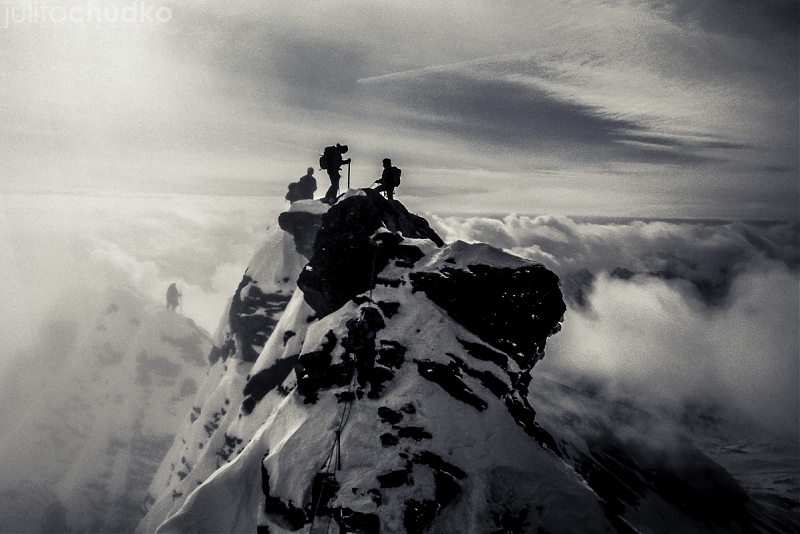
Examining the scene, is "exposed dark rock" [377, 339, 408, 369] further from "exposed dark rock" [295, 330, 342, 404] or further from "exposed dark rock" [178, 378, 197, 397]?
"exposed dark rock" [178, 378, 197, 397]

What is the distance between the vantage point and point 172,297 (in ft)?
508

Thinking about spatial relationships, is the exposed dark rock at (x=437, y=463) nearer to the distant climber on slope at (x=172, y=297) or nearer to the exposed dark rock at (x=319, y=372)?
the exposed dark rock at (x=319, y=372)

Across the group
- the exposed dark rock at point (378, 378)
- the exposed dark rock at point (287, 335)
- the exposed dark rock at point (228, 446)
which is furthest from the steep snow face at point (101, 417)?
the exposed dark rock at point (378, 378)

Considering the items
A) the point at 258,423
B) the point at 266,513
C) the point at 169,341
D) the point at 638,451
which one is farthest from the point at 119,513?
the point at 638,451

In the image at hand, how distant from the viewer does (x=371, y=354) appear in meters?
25.8

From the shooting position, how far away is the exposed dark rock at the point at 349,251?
102 ft

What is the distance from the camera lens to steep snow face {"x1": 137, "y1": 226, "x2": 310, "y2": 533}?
69.5m

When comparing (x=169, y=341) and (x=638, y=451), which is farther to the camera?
(x=169, y=341)

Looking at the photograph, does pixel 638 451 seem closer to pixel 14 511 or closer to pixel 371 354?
pixel 371 354

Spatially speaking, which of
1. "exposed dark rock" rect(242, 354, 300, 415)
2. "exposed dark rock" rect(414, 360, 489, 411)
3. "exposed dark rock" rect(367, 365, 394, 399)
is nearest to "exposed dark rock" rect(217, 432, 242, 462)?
"exposed dark rock" rect(242, 354, 300, 415)

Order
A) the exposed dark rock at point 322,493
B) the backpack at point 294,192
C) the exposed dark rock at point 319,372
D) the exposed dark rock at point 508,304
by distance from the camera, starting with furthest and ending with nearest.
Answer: the backpack at point 294,192, the exposed dark rock at point 508,304, the exposed dark rock at point 319,372, the exposed dark rock at point 322,493

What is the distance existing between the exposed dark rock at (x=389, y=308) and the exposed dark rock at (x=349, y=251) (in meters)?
2.25

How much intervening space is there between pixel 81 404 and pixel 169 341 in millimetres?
32678

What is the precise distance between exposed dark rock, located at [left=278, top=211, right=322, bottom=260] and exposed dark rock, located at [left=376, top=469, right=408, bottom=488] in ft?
159
